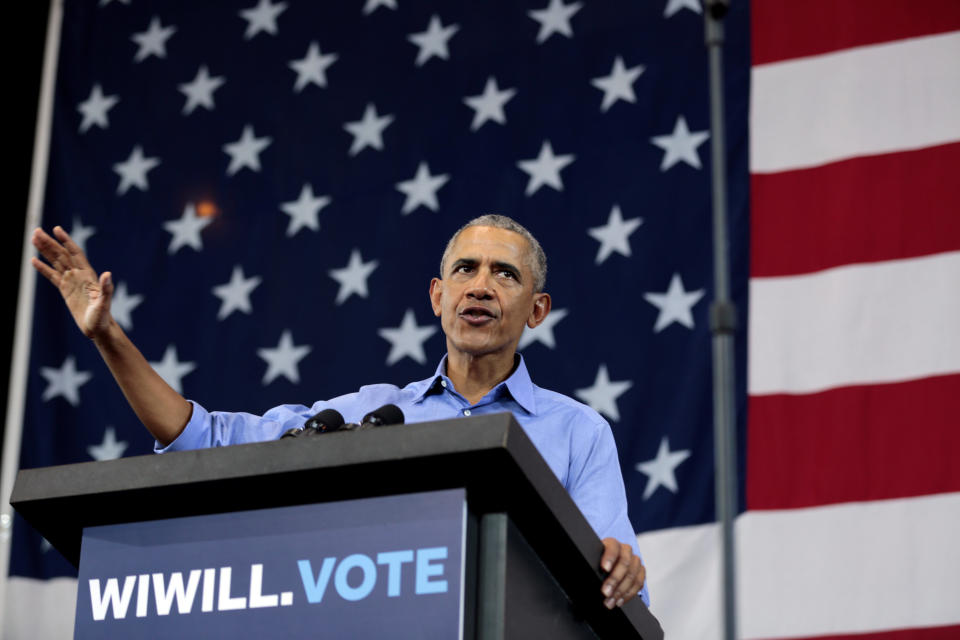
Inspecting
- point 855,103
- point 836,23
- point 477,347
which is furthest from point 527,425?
point 836,23

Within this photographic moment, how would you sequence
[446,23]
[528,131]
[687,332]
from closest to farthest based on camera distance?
[687,332] → [528,131] → [446,23]

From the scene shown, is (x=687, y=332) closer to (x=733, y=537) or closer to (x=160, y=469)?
(x=733, y=537)

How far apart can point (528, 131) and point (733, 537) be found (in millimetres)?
2836

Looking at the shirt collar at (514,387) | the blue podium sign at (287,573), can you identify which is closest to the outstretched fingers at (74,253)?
the blue podium sign at (287,573)

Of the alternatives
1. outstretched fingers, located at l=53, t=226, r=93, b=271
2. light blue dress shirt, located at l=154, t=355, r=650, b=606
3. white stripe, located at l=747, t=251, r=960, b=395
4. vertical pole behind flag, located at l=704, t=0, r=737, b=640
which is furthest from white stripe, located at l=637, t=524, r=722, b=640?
outstretched fingers, located at l=53, t=226, r=93, b=271

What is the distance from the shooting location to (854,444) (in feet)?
11.5

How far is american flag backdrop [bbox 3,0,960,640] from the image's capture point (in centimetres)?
349

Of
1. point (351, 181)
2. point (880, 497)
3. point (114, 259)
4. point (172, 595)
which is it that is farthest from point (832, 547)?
point (114, 259)

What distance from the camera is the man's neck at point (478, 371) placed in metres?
2.25

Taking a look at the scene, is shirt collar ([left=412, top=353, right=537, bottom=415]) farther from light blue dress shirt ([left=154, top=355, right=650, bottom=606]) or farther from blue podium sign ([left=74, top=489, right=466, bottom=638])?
blue podium sign ([left=74, top=489, right=466, bottom=638])

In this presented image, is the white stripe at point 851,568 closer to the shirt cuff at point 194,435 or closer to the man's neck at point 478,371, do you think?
the man's neck at point 478,371

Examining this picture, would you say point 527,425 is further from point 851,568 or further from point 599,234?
point 599,234

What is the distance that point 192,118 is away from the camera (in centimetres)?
485

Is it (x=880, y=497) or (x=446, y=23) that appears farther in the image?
(x=446, y=23)
